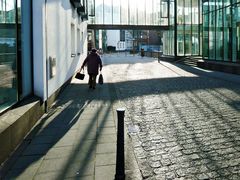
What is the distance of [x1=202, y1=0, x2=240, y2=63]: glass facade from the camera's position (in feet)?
67.9

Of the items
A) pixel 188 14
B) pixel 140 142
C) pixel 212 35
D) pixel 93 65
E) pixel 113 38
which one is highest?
pixel 113 38

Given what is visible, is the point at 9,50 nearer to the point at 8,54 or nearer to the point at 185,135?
the point at 8,54

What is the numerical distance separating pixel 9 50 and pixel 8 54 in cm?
10

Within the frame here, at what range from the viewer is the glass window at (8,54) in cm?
555

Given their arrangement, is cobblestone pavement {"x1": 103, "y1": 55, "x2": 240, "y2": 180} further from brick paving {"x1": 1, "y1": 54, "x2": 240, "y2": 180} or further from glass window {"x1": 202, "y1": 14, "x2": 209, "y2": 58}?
glass window {"x1": 202, "y1": 14, "x2": 209, "y2": 58}

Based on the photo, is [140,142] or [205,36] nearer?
[140,142]

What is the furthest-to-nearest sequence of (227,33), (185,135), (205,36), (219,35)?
(205,36), (219,35), (227,33), (185,135)

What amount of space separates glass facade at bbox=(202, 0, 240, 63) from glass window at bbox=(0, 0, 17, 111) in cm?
1746

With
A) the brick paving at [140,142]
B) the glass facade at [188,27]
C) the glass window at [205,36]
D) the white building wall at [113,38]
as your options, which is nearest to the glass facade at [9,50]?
the brick paving at [140,142]

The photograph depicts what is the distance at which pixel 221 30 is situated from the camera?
22.7m

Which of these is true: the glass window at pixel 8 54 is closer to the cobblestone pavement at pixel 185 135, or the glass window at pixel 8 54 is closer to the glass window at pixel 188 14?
the cobblestone pavement at pixel 185 135

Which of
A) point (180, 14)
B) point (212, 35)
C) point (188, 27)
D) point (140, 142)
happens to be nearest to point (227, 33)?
point (212, 35)

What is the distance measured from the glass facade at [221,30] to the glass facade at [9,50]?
1733cm

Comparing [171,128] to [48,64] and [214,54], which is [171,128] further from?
[214,54]
